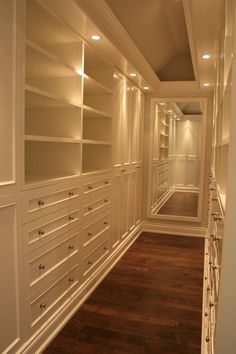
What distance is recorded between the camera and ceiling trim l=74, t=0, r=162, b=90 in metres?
2.07

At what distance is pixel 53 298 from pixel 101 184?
122 cm

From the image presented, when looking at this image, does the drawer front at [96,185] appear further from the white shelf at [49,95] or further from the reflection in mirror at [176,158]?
the reflection in mirror at [176,158]

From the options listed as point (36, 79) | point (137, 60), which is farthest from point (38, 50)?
point (137, 60)

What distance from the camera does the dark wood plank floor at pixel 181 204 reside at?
505 centimetres

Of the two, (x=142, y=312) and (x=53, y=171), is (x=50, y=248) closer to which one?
Answer: (x=53, y=171)

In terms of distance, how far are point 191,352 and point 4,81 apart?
2064 mm

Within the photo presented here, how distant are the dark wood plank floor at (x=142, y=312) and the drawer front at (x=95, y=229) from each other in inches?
19.4

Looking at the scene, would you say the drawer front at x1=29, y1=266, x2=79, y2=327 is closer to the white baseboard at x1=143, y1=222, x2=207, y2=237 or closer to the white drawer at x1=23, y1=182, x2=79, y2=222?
the white drawer at x1=23, y1=182, x2=79, y2=222

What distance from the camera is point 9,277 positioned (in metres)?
1.70

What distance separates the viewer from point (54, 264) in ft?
7.36

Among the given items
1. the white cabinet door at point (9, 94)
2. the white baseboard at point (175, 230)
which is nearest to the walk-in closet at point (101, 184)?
the white cabinet door at point (9, 94)

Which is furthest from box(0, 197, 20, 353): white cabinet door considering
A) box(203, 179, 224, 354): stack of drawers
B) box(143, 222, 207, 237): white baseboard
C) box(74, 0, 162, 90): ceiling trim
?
box(143, 222, 207, 237): white baseboard

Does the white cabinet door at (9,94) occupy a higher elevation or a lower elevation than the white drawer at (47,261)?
higher

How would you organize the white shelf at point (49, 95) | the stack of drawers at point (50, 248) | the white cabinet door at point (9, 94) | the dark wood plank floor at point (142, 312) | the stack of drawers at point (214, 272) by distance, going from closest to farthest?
the stack of drawers at point (214, 272) → the white cabinet door at point (9, 94) → the white shelf at point (49, 95) → the stack of drawers at point (50, 248) → the dark wood plank floor at point (142, 312)
